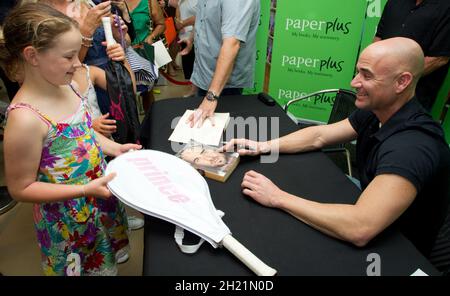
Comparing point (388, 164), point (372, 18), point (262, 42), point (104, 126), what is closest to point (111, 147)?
point (104, 126)

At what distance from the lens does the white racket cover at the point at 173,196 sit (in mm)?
972

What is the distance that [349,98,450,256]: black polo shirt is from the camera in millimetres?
1104

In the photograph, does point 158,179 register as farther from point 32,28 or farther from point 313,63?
point 313,63

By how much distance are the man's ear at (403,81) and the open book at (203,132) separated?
2.72ft

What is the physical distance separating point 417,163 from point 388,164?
0.32 ft

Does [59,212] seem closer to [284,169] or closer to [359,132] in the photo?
[284,169]

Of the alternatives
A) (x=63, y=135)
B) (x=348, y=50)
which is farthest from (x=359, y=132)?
(x=348, y=50)

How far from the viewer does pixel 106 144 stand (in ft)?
4.74

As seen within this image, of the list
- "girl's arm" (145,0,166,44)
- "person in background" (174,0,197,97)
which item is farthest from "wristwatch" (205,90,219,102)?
"girl's arm" (145,0,166,44)

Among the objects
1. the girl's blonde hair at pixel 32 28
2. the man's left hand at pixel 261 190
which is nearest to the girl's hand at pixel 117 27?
the girl's blonde hair at pixel 32 28

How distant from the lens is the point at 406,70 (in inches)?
49.5

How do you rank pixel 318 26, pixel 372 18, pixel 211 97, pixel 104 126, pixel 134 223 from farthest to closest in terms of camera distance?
pixel 318 26 < pixel 372 18 < pixel 134 223 < pixel 211 97 < pixel 104 126

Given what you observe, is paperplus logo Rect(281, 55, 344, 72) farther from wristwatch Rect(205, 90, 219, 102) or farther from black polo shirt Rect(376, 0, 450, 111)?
wristwatch Rect(205, 90, 219, 102)

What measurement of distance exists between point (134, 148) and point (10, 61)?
560 millimetres
